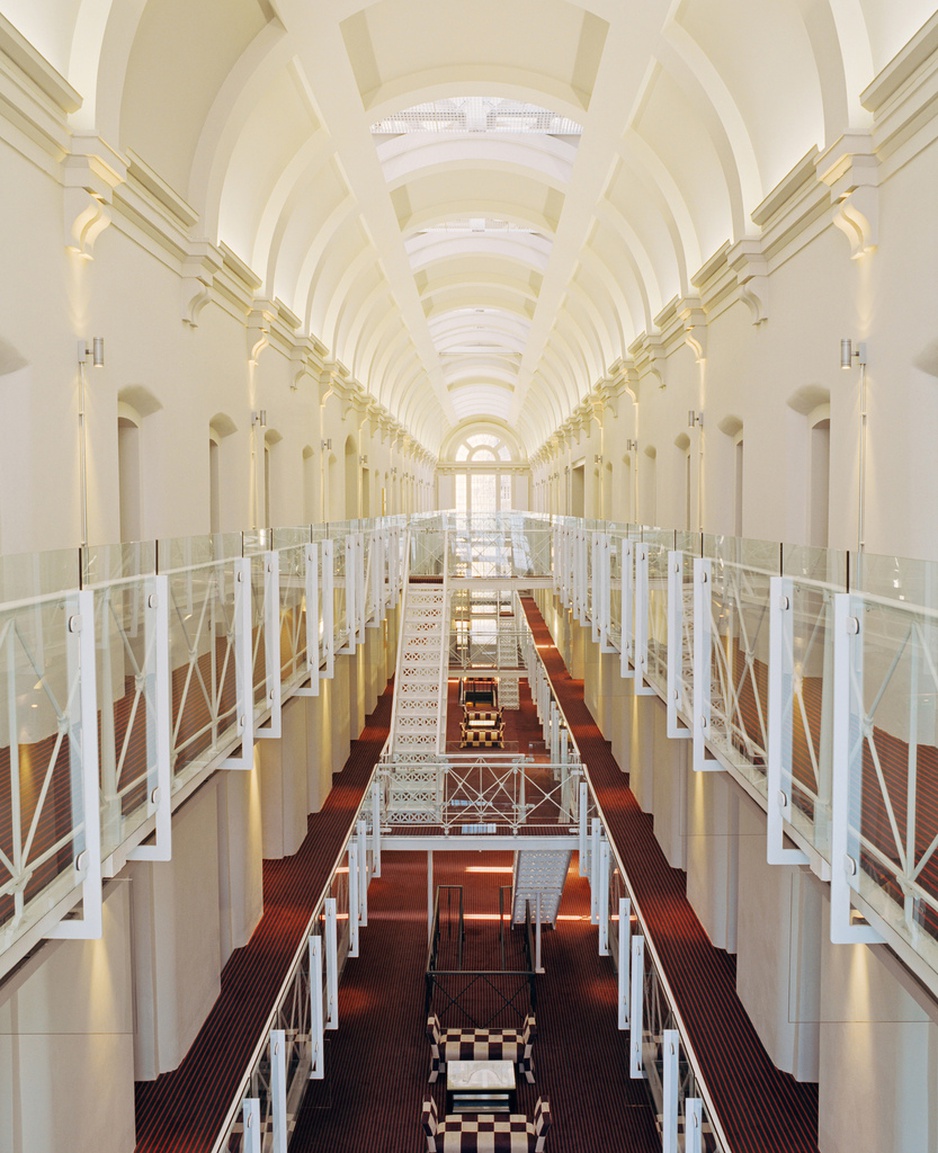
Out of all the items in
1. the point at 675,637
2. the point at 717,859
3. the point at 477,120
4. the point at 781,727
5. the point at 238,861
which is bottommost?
the point at 238,861

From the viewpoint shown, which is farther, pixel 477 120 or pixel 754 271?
pixel 477 120

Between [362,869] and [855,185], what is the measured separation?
9.38 meters

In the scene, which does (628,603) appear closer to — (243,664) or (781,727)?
(243,664)

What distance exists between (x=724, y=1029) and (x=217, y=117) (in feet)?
31.6

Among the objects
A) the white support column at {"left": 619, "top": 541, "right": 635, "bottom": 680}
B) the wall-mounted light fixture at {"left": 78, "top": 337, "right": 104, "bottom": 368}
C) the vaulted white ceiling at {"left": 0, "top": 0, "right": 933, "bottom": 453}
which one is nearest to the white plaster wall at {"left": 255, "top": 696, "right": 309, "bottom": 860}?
the white support column at {"left": 619, "top": 541, "right": 635, "bottom": 680}

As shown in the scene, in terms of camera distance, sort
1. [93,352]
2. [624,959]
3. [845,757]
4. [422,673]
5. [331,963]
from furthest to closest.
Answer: [422,673], [331,963], [624,959], [93,352], [845,757]

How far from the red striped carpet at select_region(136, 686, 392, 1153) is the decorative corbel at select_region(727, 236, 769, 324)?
791cm

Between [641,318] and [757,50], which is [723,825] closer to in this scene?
[757,50]

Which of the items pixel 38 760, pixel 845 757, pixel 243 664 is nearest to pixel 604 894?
pixel 243 664

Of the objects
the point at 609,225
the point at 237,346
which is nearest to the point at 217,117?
the point at 237,346

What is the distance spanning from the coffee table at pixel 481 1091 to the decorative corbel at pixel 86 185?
313 inches

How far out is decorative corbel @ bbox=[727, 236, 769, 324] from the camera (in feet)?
32.6

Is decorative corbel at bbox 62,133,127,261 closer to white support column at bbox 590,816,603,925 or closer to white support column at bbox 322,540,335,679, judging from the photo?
white support column at bbox 322,540,335,679

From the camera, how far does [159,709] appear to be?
4.88 m
